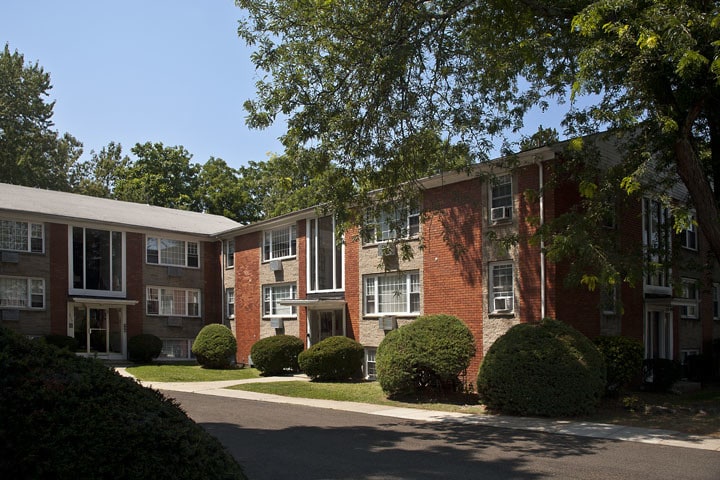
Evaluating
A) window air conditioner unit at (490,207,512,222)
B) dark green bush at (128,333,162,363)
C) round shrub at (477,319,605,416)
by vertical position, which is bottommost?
dark green bush at (128,333,162,363)

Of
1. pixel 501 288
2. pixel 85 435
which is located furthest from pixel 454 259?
pixel 85 435

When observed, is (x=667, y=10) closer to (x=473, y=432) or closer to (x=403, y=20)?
(x=403, y=20)

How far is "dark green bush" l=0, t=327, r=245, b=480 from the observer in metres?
5.49

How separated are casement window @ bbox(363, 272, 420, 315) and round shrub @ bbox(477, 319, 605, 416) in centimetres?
583

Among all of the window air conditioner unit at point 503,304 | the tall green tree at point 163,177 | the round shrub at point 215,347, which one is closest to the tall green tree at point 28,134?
the tall green tree at point 163,177

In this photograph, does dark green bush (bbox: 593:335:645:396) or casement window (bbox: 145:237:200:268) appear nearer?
dark green bush (bbox: 593:335:645:396)

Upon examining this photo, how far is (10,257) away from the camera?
27891 millimetres

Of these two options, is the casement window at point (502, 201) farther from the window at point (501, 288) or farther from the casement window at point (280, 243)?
the casement window at point (280, 243)

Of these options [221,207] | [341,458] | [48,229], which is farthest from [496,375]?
[221,207]

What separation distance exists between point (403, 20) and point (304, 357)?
Answer: 43.7 feet

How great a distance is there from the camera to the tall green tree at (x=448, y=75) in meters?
13.2

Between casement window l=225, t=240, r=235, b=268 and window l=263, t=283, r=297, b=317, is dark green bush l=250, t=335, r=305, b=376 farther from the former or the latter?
casement window l=225, t=240, r=235, b=268

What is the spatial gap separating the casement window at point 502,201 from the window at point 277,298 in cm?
1123

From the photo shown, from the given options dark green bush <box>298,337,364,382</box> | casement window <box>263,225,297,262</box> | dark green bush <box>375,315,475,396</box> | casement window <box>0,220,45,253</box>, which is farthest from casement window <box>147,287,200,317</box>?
dark green bush <box>375,315,475,396</box>
